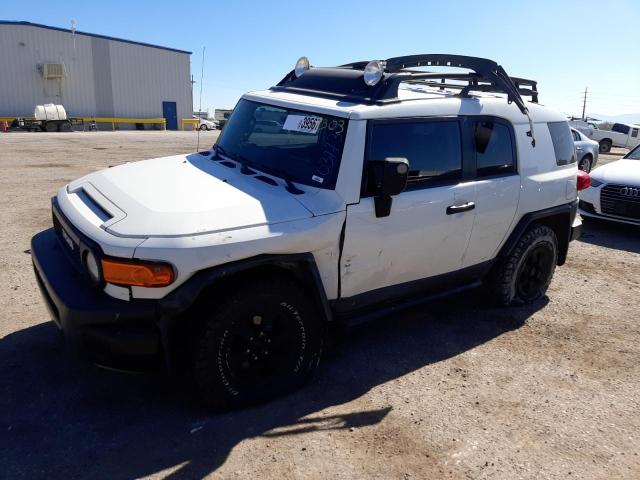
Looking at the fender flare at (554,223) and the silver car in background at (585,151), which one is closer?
the fender flare at (554,223)

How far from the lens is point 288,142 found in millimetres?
3670

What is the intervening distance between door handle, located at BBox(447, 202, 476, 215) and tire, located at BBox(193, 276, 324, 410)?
4.21 ft

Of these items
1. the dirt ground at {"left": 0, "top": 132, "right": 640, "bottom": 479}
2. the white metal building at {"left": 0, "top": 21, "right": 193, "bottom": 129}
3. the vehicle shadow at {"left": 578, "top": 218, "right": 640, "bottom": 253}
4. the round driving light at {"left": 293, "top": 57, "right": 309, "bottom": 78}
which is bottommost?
the dirt ground at {"left": 0, "top": 132, "right": 640, "bottom": 479}

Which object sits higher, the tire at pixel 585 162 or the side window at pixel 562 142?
the side window at pixel 562 142

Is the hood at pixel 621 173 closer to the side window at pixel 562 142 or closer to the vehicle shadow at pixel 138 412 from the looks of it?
the side window at pixel 562 142

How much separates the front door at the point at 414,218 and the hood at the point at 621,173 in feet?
16.4

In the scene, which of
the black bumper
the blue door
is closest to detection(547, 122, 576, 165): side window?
the black bumper

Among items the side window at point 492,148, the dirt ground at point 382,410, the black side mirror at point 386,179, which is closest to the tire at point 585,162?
the dirt ground at point 382,410

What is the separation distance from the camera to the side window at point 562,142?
185 inches

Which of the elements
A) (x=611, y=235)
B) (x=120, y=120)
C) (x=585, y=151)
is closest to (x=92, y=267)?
(x=611, y=235)

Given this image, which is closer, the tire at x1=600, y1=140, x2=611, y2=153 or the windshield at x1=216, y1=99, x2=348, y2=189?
the windshield at x1=216, y1=99, x2=348, y2=189

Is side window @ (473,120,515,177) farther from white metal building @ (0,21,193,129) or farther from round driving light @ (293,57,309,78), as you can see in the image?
white metal building @ (0,21,193,129)

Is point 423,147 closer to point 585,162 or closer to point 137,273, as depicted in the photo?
point 137,273

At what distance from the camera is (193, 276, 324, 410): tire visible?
9.43 ft
